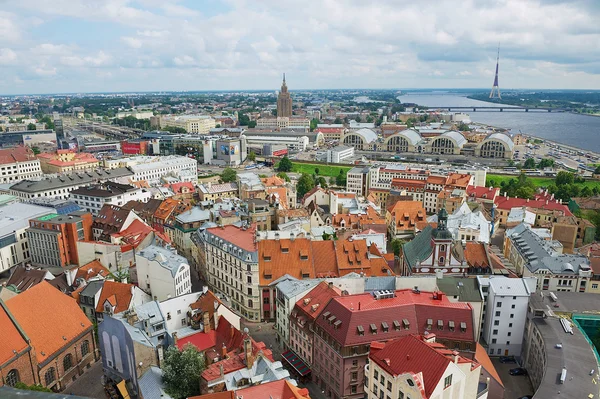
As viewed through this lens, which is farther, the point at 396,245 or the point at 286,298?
the point at 396,245

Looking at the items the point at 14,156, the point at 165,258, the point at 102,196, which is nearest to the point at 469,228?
the point at 165,258

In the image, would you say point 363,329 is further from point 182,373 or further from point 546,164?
point 546,164

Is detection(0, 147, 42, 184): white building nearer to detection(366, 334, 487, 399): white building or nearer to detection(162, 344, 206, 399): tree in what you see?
detection(162, 344, 206, 399): tree

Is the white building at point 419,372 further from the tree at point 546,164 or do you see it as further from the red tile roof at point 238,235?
the tree at point 546,164

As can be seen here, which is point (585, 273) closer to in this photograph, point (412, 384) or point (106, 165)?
point (412, 384)

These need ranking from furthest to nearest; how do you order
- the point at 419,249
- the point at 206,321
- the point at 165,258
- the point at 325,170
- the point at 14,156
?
the point at 325,170 < the point at 14,156 < the point at 419,249 < the point at 165,258 < the point at 206,321

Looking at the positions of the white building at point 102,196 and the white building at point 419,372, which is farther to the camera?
the white building at point 102,196

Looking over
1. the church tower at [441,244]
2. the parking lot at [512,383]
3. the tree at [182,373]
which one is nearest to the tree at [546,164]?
the church tower at [441,244]

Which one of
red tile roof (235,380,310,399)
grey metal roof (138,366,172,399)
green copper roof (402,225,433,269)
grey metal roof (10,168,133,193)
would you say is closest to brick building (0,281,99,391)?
grey metal roof (138,366,172,399)
